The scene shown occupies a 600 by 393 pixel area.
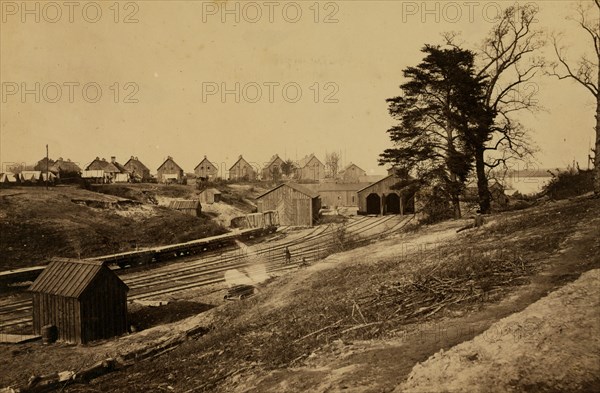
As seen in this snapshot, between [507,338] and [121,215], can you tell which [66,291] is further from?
[121,215]

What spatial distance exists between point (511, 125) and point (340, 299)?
1708 centimetres

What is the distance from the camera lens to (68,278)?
16.6 meters

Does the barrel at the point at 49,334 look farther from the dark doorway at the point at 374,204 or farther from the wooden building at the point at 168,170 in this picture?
the wooden building at the point at 168,170

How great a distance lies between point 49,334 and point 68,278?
6.56 ft

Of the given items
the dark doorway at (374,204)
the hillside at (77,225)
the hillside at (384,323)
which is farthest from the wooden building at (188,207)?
the hillside at (384,323)

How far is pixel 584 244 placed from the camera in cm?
1314

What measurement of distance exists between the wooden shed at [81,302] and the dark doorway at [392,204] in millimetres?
37530

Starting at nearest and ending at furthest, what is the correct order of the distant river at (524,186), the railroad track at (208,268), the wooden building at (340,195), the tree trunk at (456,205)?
1. the railroad track at (208,268)
2. the tree trunk at (456,205)
3. the distant river at (524,186)
4. the wooden building at (340,195)

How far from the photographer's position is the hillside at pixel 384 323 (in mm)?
8312

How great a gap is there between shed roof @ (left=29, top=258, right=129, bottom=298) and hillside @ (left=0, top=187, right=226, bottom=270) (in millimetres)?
11870

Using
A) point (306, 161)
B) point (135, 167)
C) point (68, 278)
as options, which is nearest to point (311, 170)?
point (306, 161)

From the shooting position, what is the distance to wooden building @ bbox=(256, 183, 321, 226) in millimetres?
44250

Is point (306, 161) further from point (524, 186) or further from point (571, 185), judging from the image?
point (571, 185)

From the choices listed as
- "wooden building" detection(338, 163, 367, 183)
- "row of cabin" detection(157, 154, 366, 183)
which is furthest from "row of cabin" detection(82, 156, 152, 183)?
"wooden building" detection(338, 163, 367, 183)
